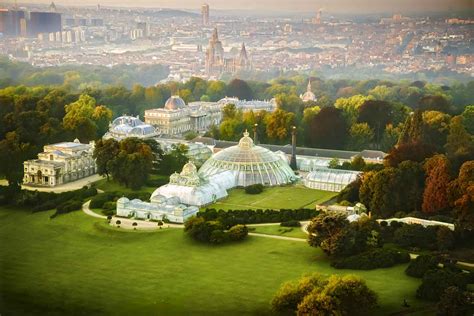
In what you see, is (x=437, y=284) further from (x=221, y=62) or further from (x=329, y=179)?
(x=221, y=62)

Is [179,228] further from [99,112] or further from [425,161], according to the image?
[99,112]

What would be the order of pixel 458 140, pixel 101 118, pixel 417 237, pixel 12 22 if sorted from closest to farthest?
pixel 417 237 → pixel 458 140 → pixel 12 22 → pixel 101 118

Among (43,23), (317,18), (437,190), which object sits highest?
(317,18)

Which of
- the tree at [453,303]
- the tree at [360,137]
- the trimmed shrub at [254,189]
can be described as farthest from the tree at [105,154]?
the tree at [453,303]

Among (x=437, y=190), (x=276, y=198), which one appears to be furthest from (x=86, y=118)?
(x=437, y=190)

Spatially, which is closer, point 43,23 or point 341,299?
point 341,299

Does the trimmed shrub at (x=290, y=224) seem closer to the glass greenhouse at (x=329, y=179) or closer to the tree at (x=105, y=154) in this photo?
the glass greenhouse at (x=329, y=179)

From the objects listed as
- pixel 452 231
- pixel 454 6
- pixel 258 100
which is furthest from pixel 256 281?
pixel 258 100
